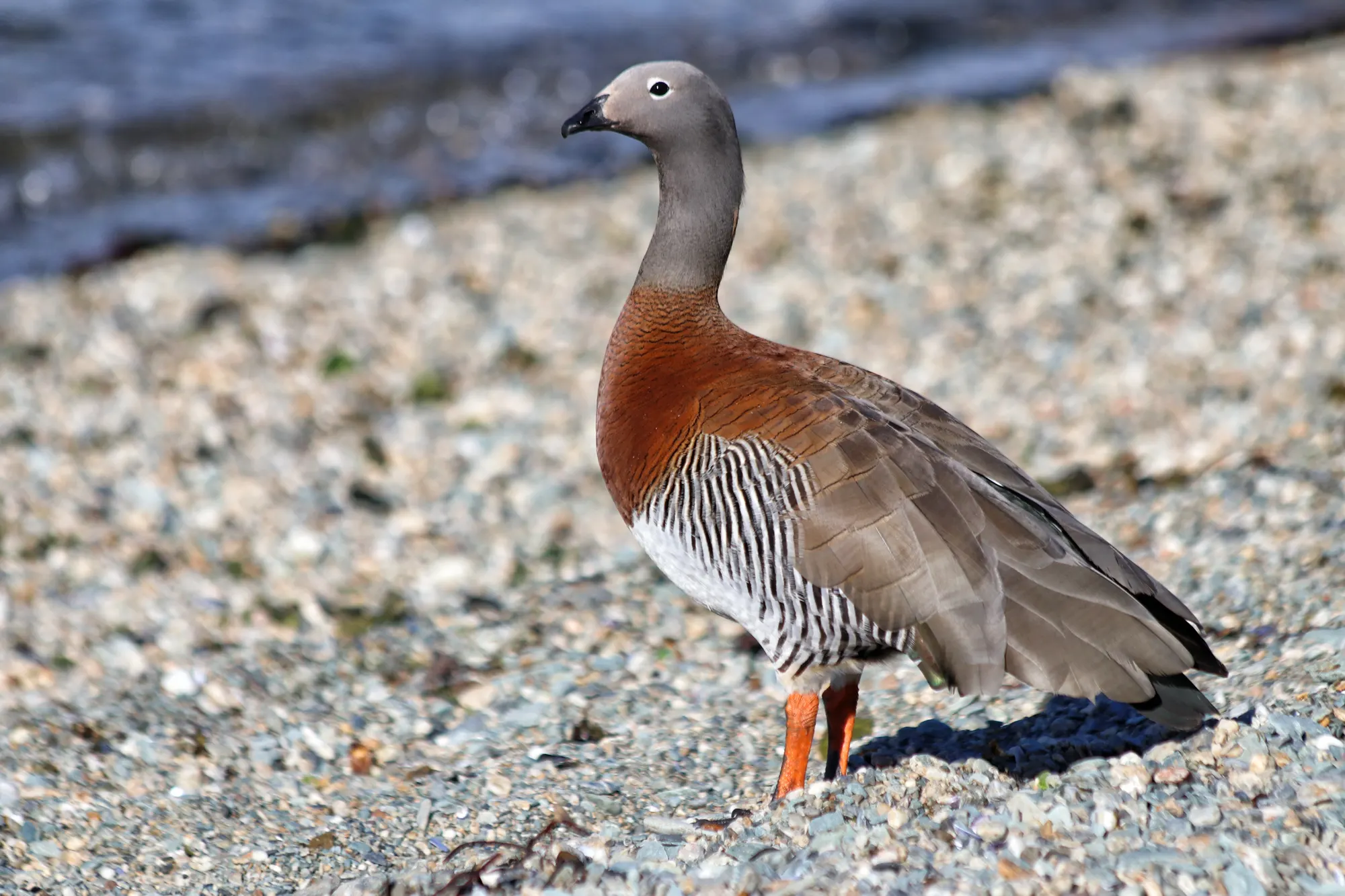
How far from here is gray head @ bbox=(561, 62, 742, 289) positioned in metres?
5.15

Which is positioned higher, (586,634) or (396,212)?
(396,212)

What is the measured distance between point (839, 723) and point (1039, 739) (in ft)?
2.12

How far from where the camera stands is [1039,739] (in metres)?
4.96

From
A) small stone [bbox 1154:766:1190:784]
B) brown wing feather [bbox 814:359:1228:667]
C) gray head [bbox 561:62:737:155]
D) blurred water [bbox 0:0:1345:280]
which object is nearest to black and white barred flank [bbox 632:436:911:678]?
brown wing feather [bbox 814:359:1228:667]

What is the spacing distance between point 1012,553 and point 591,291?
646 cm

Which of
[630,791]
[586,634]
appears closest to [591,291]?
[586,634]

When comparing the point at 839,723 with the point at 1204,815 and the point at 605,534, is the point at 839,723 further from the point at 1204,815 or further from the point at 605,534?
the point at 605,534

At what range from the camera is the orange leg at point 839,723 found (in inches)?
193

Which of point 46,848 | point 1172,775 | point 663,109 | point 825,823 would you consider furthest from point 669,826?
point 663,109

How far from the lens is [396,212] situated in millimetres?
12891

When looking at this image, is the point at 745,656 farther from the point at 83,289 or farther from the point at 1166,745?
the point at 83,289

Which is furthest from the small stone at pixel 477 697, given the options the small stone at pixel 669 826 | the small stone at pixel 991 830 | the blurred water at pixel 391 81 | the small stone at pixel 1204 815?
the blurred water at pixel 391 81

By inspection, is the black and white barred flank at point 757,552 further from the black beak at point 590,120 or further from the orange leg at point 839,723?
the black beak at point 590,120

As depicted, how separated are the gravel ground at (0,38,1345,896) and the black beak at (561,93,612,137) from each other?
2.19 m
